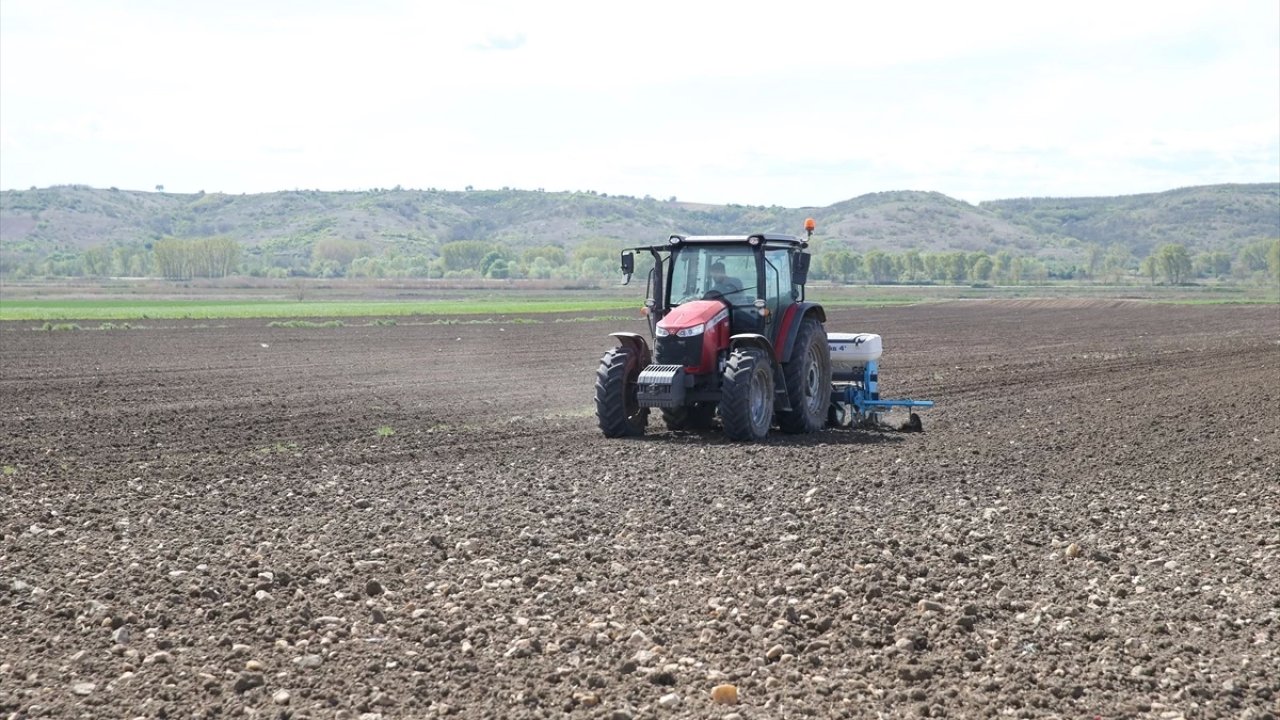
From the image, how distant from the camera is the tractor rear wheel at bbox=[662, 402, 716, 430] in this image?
1612 cm

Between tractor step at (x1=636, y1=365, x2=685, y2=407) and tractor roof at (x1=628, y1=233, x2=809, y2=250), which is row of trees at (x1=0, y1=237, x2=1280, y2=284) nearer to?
tractor roof at (x1=628, y1=233, x2=809, y2=250)

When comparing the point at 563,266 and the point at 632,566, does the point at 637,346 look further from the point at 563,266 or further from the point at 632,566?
the point at 563,266

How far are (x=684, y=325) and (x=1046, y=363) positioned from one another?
15.8 meters

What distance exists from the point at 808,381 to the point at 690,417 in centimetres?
144

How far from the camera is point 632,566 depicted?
8914 mm

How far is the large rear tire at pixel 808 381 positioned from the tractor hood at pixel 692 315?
102 cm

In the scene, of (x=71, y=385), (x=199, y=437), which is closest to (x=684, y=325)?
(x=199, y=437)

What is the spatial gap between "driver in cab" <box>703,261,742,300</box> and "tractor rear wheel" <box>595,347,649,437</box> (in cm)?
113

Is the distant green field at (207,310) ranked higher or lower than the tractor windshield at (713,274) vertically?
lower

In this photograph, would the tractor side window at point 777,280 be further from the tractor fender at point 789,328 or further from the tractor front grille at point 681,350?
the tractor front grille at point 681,350

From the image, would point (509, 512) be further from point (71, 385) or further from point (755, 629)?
point (71, 385)

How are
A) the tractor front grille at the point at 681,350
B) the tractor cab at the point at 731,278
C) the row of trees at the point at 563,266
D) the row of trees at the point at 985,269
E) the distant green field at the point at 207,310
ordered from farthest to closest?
the row of trees at the point at 563,266, the row of trees at the point at 985,269, the distant green field at the point at 207,310, the tractor cab at the point at 731,278, the tractor front grille at the point at 681,350

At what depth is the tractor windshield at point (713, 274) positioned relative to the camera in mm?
15516

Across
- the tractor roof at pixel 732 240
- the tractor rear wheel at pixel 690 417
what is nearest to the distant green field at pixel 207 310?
the tractor rear wheel at pixel 690 417
